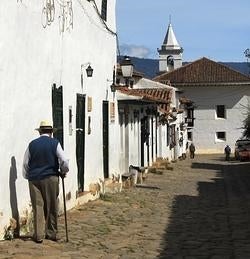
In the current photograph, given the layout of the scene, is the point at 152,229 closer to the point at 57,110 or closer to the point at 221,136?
the point at 57,110

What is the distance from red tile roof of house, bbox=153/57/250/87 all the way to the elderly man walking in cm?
5169

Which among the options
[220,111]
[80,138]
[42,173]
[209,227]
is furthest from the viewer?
[220,111]

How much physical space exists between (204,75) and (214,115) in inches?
163

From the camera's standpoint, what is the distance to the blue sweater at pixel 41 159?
9.30m

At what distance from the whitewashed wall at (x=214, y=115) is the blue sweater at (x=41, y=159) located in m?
52.7

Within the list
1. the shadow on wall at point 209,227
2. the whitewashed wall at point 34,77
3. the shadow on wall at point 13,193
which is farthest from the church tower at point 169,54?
the shadow on wall at point 13,193

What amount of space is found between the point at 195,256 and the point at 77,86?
575 cm

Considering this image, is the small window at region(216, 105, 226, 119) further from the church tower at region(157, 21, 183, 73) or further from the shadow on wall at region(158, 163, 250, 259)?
the shadow on wall at region(158, 163, 250, 259)

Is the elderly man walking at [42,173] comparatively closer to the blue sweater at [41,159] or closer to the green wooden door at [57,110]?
the blue sweater at [41,159]

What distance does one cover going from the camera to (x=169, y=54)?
74.1 meters

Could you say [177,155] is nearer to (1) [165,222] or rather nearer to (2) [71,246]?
A: (1) [165,222]

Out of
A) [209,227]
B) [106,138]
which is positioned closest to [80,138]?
[106,138]


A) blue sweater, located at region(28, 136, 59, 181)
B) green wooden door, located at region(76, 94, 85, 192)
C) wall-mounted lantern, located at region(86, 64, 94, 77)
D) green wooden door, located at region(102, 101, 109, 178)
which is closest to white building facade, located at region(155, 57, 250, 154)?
green wooden door, located at region(102, 101, 109, 178)

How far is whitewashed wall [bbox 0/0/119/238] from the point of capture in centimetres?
905
